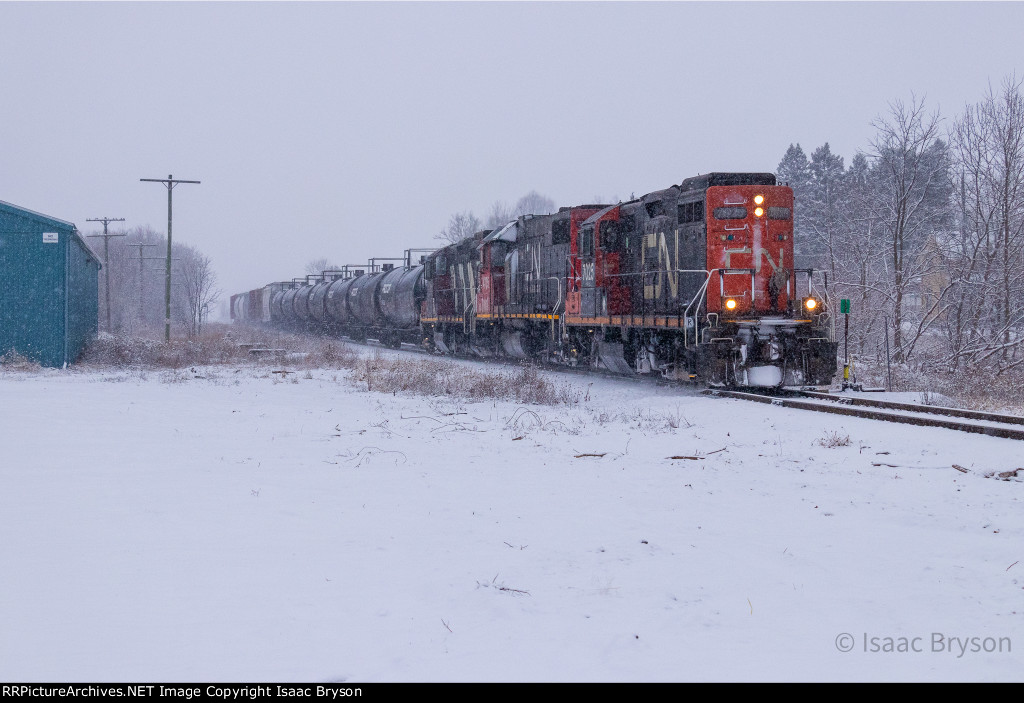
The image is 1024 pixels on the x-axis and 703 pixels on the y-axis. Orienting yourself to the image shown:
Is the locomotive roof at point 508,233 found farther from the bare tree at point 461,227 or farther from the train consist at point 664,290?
the bare tree at point 461,227

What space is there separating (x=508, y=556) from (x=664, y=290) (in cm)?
1141

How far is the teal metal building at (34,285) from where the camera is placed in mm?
19984

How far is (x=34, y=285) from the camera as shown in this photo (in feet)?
66.2

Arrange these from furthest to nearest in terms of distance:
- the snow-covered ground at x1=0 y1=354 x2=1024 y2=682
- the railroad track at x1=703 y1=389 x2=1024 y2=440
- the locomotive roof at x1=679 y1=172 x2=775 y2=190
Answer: the locomotive roof at x1=679 y1=172 x2=775 y2=190, the railroad track at x1=703 y1=389 x2=1024 y2=440, the snow-covered ground at x1=0 y1=354 x2=1024 y2=682

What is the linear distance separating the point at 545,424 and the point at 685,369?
5.10m

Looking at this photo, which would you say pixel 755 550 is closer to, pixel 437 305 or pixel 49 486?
pixel 49 486

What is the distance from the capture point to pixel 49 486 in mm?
6668

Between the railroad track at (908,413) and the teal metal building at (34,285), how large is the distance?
53.7 feet

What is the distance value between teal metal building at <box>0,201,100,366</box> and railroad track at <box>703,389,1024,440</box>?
16376mm

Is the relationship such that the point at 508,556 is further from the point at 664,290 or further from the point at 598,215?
the point at 598,215

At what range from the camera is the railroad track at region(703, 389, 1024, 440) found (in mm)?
9289

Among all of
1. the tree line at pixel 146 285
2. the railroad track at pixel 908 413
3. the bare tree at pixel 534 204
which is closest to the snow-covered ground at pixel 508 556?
the railroad track at pixel 908 413

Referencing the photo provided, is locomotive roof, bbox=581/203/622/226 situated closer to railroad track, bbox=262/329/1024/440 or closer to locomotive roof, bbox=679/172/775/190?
locomotive roof, bbox=679/172/775/190

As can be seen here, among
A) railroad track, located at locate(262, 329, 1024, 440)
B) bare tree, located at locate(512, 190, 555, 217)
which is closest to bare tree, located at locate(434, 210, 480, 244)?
bare tree, located at locate(512, 190, 555, 217)
